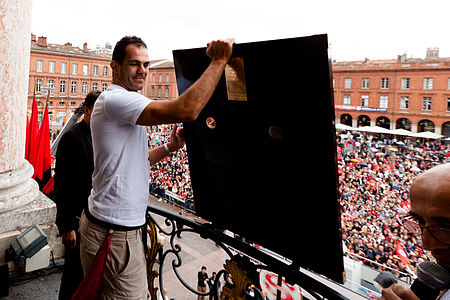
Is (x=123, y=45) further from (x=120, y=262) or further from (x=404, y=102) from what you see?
(x=404, y=102)

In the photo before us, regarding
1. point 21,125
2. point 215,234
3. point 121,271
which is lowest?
point 121,271

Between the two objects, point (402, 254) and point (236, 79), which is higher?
point (236, 79)

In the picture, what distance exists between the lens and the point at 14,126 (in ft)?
7.86

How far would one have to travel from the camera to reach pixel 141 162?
164 cm

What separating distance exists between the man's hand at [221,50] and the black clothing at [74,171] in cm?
163

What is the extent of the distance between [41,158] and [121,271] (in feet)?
12.9

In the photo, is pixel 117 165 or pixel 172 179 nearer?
pixel 117 165

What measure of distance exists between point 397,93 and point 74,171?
42.4 metres

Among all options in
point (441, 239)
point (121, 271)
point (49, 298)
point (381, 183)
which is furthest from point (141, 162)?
point (381, 183)

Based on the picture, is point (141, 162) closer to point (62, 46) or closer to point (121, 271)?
point (121, 271)

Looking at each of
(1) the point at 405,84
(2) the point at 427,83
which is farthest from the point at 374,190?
(1) the point at 405,84

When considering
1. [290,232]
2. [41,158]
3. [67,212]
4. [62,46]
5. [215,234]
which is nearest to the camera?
[290,232]

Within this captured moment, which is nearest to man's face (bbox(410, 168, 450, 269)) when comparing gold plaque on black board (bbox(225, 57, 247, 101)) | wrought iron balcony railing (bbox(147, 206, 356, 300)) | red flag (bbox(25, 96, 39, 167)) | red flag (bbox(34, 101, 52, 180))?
wrought iron balcony railing (bbox(147, 206, 356, 300))

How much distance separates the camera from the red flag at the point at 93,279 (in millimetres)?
1556
